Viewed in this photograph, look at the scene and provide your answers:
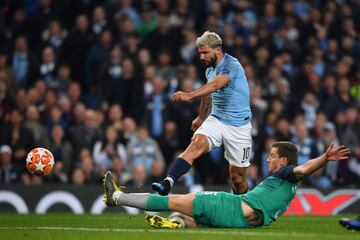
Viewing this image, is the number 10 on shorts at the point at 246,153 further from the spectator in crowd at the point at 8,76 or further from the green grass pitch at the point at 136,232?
the spectator in crowd at the point at 8,76

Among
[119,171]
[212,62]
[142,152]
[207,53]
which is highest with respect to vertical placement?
[207,53]

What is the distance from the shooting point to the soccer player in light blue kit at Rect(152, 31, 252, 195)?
12609 mm

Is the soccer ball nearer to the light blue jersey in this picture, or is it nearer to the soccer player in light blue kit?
the soccer player in light blue kit

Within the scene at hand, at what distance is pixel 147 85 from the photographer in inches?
767

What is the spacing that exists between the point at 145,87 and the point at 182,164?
7388 millimetres

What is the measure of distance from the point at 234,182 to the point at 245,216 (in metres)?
2.25

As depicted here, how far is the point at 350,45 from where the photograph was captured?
2266 centimetres

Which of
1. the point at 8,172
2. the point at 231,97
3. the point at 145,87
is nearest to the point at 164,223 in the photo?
the point at 231,97

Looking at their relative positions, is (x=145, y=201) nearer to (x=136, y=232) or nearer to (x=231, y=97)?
(x=136, y=232)

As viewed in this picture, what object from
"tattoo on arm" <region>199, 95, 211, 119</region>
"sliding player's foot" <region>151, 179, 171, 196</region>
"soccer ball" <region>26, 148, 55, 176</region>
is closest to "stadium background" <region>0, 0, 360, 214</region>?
"soccer ball" <region>26, 148, 55, 176</region>

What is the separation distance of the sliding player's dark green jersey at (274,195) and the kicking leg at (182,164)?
1219mm

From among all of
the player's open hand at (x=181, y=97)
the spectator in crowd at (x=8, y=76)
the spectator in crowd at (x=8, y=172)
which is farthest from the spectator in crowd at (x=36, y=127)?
the player's open hand at (x=181, y=97)

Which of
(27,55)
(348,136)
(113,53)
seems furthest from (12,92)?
(348,136)

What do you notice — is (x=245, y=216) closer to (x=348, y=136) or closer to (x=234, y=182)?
(x=234, y=182)
